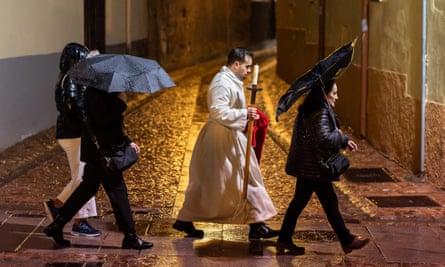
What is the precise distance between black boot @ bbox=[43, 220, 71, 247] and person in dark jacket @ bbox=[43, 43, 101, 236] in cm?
25

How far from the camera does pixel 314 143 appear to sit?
6383 millimetres

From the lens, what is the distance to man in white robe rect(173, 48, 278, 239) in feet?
22.6

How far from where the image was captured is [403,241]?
7133 mm

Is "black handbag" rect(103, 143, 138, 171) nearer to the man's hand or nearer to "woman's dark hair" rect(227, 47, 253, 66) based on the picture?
the man's hand

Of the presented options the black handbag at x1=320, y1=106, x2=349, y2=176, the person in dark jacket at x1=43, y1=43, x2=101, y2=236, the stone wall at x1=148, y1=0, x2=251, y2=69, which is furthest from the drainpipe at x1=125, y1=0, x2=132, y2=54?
the black handbag at x1=320, y1=106, x2=349, y2=176

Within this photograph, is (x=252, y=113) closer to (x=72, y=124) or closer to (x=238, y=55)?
(x=238, y=55)

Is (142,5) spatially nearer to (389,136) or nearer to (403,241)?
(389,136)

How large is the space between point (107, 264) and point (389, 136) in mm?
5436

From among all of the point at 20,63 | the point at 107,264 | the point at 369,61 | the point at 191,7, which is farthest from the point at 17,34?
the point at 191,7

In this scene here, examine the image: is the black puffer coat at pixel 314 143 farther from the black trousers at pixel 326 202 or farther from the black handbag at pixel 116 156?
the black handbag at pixel 116 156

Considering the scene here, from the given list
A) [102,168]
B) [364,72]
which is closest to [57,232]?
[102,168]

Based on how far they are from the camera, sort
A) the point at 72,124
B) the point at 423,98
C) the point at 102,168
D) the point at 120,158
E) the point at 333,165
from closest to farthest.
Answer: the point at 333,165 < the point at 120,158 < the point at 102,168 < the point at 72,124 < the point at 423,98

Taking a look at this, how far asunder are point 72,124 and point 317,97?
6.83 ft

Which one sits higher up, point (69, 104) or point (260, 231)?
point (69, 104)
